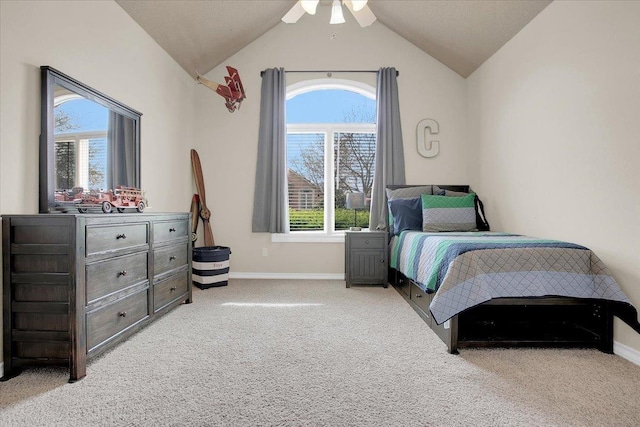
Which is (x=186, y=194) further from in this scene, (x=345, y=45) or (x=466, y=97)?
(x=466, y=97)

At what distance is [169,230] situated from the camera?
2.97 metres

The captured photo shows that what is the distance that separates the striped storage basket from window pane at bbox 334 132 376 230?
5.20ft

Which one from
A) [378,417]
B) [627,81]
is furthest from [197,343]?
[627,81]

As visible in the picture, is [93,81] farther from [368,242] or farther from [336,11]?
[368,242]

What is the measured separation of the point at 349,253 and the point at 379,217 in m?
0.67

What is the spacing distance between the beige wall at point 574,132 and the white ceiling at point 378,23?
221 mm

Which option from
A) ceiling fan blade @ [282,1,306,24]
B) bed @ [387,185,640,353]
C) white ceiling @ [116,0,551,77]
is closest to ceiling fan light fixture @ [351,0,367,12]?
ceiling fan blade @ [282,1,306,24]

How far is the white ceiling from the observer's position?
10.7 ft

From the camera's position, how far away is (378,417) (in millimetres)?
1523

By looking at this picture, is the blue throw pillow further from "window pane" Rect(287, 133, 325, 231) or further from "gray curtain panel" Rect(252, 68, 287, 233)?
"gray curtain panel" Rect(252, 68, 287, 233)

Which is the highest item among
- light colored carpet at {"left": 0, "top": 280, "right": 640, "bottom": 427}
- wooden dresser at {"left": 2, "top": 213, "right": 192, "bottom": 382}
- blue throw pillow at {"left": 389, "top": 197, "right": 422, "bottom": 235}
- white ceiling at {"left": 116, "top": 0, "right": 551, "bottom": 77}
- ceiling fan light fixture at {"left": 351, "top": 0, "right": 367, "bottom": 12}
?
white ceiling at {"left": 116, "top": 0, "right": 551, "bottom": 77}

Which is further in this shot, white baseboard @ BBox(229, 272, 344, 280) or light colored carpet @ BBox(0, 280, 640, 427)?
white baseboard @ BBox(229, 272, 344, 280)

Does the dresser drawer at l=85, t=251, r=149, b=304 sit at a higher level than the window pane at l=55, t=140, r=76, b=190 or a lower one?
lower

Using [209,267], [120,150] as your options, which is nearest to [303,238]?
[209,267]
